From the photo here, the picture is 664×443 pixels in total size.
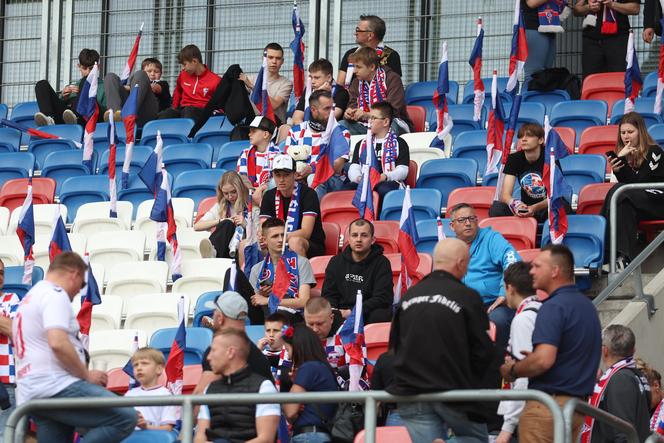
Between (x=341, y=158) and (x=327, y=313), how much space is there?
141 inches

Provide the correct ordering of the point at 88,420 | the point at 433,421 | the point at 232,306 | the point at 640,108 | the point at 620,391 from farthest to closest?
the point at 640,108, the point at 232,306, the point at 620,391, the point at 88,420, the point at 433,421

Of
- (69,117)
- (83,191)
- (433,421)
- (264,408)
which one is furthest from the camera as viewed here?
(69,117)

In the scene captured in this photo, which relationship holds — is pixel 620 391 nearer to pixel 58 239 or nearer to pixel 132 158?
pixel 58 239

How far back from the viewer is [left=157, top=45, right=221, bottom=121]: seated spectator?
18.5 meters

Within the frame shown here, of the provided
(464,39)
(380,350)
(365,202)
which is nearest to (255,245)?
(365,202)

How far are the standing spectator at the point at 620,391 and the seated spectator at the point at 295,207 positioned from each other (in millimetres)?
3852

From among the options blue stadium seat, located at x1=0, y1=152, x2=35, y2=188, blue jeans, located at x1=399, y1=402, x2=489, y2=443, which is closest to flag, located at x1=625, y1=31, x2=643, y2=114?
blue stadium seat, located at x1=0, y1=152, x2=35, y2=188

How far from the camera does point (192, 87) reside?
18859 mm

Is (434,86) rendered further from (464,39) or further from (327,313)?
(327,313)

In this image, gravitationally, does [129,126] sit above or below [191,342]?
above

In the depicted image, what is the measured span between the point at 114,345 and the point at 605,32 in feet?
24.1

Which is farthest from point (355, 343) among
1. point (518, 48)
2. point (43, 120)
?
point (43, 120)

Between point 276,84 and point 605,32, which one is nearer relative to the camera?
point 605,32

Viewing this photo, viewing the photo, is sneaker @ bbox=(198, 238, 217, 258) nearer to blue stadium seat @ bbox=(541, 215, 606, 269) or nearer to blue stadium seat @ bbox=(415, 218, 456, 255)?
blue stadium seat @ bbox=(415, 218, 456, 255)
